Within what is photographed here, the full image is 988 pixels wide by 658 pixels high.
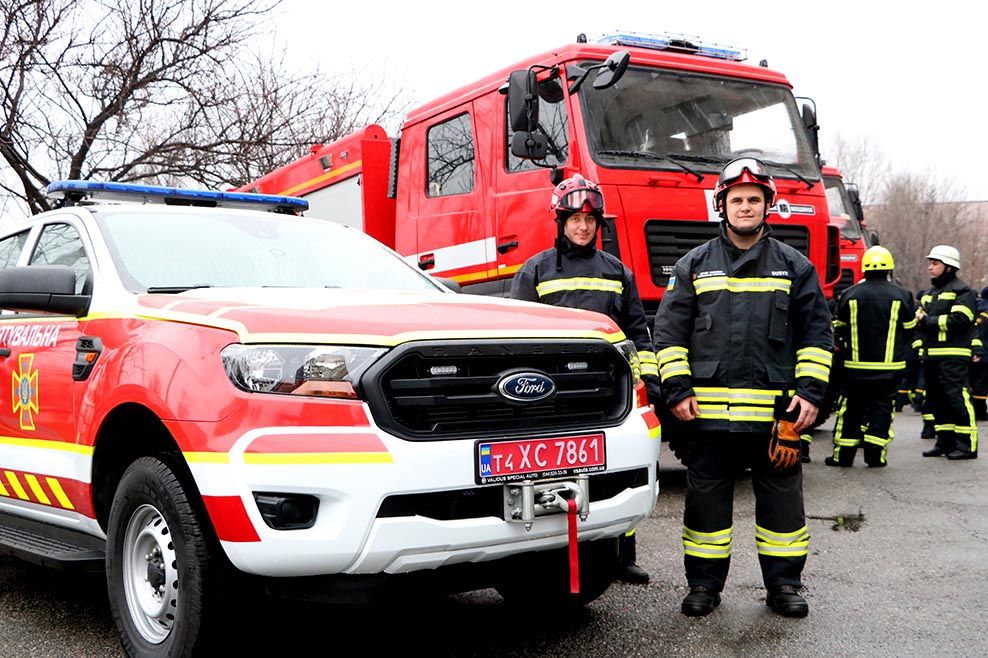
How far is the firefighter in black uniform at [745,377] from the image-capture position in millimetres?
4316

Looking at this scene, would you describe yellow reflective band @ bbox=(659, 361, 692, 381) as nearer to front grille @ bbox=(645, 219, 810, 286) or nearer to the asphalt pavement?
the asphalt pavement

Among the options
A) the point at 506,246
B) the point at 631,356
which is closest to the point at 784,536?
the point at 631,356

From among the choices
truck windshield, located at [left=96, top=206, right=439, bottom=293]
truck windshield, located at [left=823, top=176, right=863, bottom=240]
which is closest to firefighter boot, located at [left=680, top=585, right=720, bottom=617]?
truck windshield, located at [left=96, top=206, right=439, bottom=293]

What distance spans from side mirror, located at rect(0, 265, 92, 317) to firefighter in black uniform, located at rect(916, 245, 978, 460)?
7.82 metres

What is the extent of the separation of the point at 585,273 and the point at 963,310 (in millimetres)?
5853

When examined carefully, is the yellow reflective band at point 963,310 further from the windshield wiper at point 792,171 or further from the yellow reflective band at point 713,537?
the yellow reflective band at point 713,537

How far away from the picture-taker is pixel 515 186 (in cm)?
716

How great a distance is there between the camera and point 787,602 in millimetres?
4207

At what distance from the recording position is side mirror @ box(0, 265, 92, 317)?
3756 mm

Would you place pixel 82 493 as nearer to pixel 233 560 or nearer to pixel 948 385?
pixel 233 560

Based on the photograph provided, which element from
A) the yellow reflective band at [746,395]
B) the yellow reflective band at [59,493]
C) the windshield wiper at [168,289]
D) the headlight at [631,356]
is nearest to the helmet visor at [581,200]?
the yellow reflective band at [746,395]

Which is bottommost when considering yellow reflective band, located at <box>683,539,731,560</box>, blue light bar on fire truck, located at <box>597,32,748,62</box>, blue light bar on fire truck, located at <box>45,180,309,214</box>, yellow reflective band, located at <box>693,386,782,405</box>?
yellow reflective band, located at <box>683,539,731,560</box>

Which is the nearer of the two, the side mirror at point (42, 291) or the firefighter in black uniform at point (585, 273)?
the side mirror at point (42, 291)

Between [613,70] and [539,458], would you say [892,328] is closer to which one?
[613,70]
